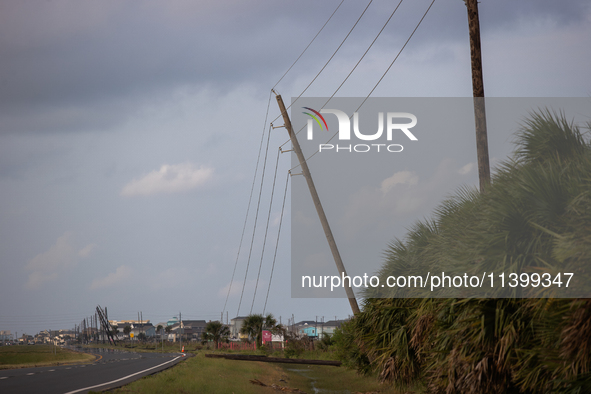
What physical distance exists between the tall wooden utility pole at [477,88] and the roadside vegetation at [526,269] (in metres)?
2.40

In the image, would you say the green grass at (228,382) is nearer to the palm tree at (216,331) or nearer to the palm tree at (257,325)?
the palm tree at (257,325)

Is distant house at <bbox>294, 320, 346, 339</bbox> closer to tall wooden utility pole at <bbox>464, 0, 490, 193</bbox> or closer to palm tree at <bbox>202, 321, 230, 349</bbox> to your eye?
palm tree at <bbox>202, 321, 230, 349</bbox>

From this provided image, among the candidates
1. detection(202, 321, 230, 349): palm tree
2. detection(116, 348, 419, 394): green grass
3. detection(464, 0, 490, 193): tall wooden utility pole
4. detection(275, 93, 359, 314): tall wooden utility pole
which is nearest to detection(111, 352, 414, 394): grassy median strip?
detection(116, 348, 419, 394): green grass

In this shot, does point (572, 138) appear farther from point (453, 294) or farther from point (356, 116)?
point (356, 116)

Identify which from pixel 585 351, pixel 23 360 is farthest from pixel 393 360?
pixel 23 360

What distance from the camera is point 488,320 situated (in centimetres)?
982

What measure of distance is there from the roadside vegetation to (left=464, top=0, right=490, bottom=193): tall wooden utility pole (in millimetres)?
2397

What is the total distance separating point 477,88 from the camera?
49.0 feet

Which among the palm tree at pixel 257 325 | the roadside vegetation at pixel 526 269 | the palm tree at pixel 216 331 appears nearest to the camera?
the roadside vegetation at pixel 526 269

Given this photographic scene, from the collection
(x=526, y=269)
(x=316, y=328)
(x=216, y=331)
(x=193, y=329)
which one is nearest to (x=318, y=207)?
(x=526, y=269)

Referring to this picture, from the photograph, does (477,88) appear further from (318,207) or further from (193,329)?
(193,329)

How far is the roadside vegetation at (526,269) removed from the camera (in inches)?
312

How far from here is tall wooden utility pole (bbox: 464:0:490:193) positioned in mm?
14492

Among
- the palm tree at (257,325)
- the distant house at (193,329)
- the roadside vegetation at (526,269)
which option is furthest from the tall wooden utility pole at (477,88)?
the distant house at (193,329)
